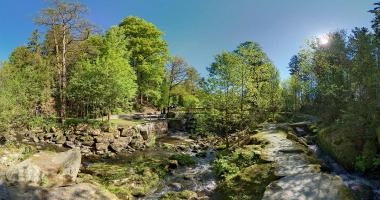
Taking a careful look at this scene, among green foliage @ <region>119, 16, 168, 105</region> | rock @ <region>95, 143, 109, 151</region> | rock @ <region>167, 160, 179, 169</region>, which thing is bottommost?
rock @ <region>167, 160, 179, 169</region>

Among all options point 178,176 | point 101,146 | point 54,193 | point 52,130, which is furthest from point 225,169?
point 52,130

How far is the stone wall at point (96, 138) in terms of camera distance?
86.9 ft

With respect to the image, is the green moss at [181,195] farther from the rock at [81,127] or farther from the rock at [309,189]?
the rock at [81,127]

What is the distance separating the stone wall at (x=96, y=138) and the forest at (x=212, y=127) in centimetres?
9

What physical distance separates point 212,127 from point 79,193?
12.2m

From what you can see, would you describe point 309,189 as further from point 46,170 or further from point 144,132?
point 144,132

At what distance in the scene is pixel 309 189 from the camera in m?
11.6

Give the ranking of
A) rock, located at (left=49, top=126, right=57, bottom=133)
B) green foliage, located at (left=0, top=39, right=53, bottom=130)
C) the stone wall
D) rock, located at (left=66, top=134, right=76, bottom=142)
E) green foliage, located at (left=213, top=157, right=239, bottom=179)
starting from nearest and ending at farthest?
1. green foliage, located at (left=213, top=157, right=239, bottom=179)
2. green foliage, located at (left=0, top=39, right=53, bottom=130)
3. the stone wall
4. rock, located at (left=66, top=134, right=76, bottom=142)
5. rock, located at (left=49, top=126, right=57, bottom=133)

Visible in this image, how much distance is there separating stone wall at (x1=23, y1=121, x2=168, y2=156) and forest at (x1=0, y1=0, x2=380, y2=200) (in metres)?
0.09

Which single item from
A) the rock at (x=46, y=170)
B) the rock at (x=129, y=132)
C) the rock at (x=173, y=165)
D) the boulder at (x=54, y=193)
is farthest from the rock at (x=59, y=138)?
the boulder at (x=54, y=193)

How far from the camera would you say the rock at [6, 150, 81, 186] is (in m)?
13.9

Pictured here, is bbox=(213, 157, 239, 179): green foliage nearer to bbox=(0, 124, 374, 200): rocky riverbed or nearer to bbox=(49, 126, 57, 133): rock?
bbox=(0, 124, 374, 200): rocky riverbed

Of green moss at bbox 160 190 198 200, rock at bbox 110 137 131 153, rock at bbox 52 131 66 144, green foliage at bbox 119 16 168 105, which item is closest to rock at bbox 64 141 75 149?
rock at bbox 52 131 66 144

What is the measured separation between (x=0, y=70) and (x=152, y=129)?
16.3 m
